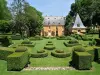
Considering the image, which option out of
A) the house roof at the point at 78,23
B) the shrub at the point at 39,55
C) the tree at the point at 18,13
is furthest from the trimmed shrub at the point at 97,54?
the house roof at the point at 78,23

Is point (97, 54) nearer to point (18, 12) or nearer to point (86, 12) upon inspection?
point (18, 12)

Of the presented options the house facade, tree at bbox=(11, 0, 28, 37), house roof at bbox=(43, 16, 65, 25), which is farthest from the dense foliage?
tree at bbox=(11, 0, 28, 37)

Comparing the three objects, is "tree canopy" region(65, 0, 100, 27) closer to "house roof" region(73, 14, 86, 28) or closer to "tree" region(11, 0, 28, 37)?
"house roof" region(73, 14, 86, 28)

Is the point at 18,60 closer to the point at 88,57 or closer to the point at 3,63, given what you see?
the point at 3,63

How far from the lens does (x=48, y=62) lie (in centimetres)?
2589

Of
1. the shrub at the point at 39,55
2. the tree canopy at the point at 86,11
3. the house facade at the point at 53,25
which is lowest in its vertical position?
the shrub at the point at 39,55

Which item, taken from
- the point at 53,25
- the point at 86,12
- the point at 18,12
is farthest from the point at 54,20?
the point at 18,12

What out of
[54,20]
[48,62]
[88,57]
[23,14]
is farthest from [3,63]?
[54,20]

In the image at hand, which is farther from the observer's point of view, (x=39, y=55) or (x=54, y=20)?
(x=54, y=20)

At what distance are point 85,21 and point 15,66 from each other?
212 ft

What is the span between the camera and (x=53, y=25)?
9262cm

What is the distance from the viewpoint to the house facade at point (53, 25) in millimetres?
92125

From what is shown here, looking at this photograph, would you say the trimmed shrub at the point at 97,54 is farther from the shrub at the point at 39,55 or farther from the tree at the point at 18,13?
the tree at the point at 18,13

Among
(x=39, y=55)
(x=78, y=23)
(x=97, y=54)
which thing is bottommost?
(x=39, y=55)
